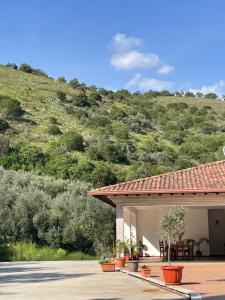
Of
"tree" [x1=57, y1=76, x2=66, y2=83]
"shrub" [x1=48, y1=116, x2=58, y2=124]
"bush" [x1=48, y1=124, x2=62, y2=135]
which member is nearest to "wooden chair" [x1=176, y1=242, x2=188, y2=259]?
"bush" [x1=48, y1=124, x2=62, y2=135]

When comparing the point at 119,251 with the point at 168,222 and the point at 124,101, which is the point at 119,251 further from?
the point at 124,101

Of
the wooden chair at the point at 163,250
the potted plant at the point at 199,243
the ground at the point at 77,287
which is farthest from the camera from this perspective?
the potted plant at the point at 199,243

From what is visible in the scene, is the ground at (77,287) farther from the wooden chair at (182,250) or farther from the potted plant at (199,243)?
the potted plant at (199,243)

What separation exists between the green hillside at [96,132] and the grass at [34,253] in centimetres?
1187

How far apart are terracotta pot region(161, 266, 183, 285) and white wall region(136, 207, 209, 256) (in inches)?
416

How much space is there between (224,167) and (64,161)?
67.7 feet

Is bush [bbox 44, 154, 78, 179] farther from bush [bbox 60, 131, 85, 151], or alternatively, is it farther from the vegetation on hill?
bush [bbox 60, 131, 85, 151]

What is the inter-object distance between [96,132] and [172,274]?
4107 centimetres

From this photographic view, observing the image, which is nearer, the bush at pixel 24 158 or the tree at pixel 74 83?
the bush at pixel 24 158

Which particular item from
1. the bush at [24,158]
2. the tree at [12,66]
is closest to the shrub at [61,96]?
the tree at [12,66]

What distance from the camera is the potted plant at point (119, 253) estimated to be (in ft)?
58.2

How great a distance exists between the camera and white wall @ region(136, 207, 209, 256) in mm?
22469

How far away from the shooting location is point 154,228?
2244cm

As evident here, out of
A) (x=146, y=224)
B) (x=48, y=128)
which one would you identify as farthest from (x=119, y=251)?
(x=48, y=128)
